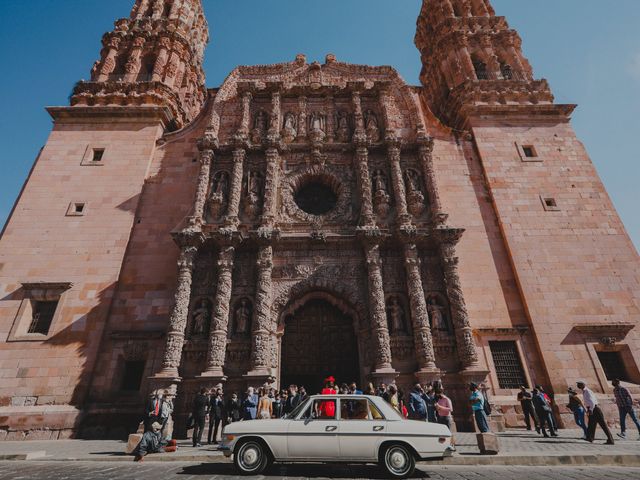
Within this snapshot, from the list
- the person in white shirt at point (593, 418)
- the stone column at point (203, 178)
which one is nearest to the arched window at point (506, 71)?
the stone column at point (203, 178)

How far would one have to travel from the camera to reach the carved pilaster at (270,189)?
571 inches

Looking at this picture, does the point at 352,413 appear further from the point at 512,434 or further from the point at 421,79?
the point at 421,79

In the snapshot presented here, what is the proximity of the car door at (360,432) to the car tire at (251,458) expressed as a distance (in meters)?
1.35

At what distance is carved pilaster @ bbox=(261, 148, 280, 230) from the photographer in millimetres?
14500

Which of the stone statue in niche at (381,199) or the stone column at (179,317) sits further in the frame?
the stone statue in niche at (381,199)

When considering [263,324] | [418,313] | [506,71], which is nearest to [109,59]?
[263,324]

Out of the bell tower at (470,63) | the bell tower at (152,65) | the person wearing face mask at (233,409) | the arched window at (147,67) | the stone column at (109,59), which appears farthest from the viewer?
the arched window at (147,67)

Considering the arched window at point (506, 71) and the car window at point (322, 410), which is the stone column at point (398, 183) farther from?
the arched window at point (506, 71)

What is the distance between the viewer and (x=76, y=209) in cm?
1548

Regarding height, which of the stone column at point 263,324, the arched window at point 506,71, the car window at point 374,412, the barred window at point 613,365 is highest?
the arched window at point 506,71

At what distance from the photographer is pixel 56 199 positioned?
1559cm

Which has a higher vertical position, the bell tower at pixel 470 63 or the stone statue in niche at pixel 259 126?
the bell tower at pixel 470 63

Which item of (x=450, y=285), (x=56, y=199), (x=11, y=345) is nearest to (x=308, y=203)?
(x=450, y=285)

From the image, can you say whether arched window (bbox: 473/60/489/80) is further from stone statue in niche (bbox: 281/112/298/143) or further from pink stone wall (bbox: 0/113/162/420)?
pink stone wall (bbox: 0/113/162/420)
